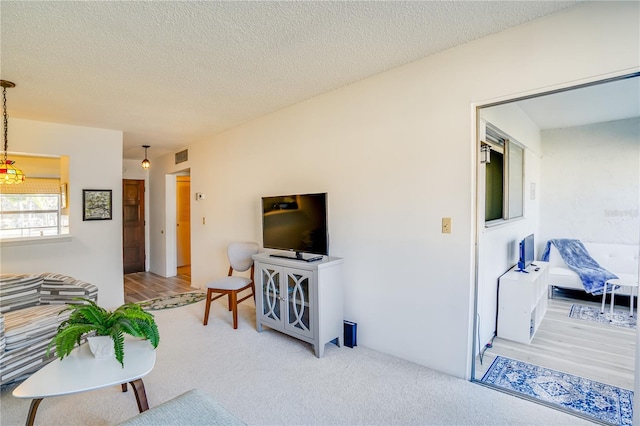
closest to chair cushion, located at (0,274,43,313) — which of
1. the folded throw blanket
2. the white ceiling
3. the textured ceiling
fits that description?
the textured ceiling

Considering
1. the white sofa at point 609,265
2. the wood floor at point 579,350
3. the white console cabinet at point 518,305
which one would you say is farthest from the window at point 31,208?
the white sofa at point 609,265

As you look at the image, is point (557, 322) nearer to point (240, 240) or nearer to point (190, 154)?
point (240, 240)

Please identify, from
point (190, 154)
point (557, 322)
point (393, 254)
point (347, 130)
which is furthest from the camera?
point (190, 154)

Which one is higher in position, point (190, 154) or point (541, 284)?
point (190, 154)

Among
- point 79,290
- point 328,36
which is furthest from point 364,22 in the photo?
point 79,290

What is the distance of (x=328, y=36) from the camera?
2.10 m

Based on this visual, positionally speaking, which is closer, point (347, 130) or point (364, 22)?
point (364, 22)

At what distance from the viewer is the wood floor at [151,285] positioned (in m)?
4.88

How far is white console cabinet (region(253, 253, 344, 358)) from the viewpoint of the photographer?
273 cm

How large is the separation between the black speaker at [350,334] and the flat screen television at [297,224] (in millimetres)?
706

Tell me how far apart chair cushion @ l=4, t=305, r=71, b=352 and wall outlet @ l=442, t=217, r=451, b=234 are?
10.8 feet

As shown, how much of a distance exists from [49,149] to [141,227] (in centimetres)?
301

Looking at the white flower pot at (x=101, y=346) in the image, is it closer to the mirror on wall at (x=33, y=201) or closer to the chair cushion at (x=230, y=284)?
the chair cushion at (x=230, y=284)

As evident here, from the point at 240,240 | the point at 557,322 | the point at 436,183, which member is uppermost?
the point at 436,183
